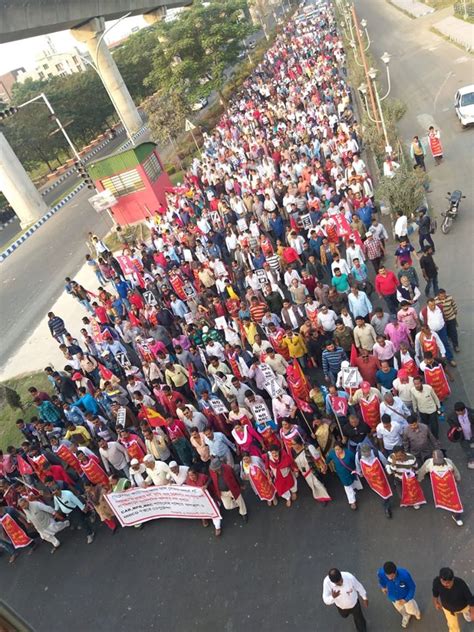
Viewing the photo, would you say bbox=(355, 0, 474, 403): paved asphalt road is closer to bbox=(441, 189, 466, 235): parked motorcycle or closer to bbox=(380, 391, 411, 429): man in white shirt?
bbox=(441, 189, 466, 235): parked motorcycle

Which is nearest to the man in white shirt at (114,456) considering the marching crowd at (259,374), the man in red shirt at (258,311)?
the marching crowd at (259,374)

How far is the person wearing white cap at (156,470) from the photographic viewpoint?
825cm

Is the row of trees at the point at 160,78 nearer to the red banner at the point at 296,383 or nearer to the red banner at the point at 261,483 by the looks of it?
the red banner at the point at 296,383

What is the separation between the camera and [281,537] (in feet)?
25.7

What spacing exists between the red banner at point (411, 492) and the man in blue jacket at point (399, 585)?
4.60 feet

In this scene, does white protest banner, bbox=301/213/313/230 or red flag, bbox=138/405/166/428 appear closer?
red flag, bbox=138/405/166/428

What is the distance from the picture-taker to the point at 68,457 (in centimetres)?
995

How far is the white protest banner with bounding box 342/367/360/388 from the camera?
812cm

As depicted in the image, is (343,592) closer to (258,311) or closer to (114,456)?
(114,456)

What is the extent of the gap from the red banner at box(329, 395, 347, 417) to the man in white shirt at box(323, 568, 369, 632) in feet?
8.58

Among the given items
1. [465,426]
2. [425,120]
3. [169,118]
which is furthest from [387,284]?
[169,118]

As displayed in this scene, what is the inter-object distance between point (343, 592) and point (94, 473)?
528 centimetres

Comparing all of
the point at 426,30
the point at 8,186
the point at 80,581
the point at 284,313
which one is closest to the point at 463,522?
the point at 284,313

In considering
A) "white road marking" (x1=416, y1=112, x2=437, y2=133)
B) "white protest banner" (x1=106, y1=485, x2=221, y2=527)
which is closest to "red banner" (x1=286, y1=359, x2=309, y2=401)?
"white protest banner" (x1=106, y1=485, x2=221, y2=527)
